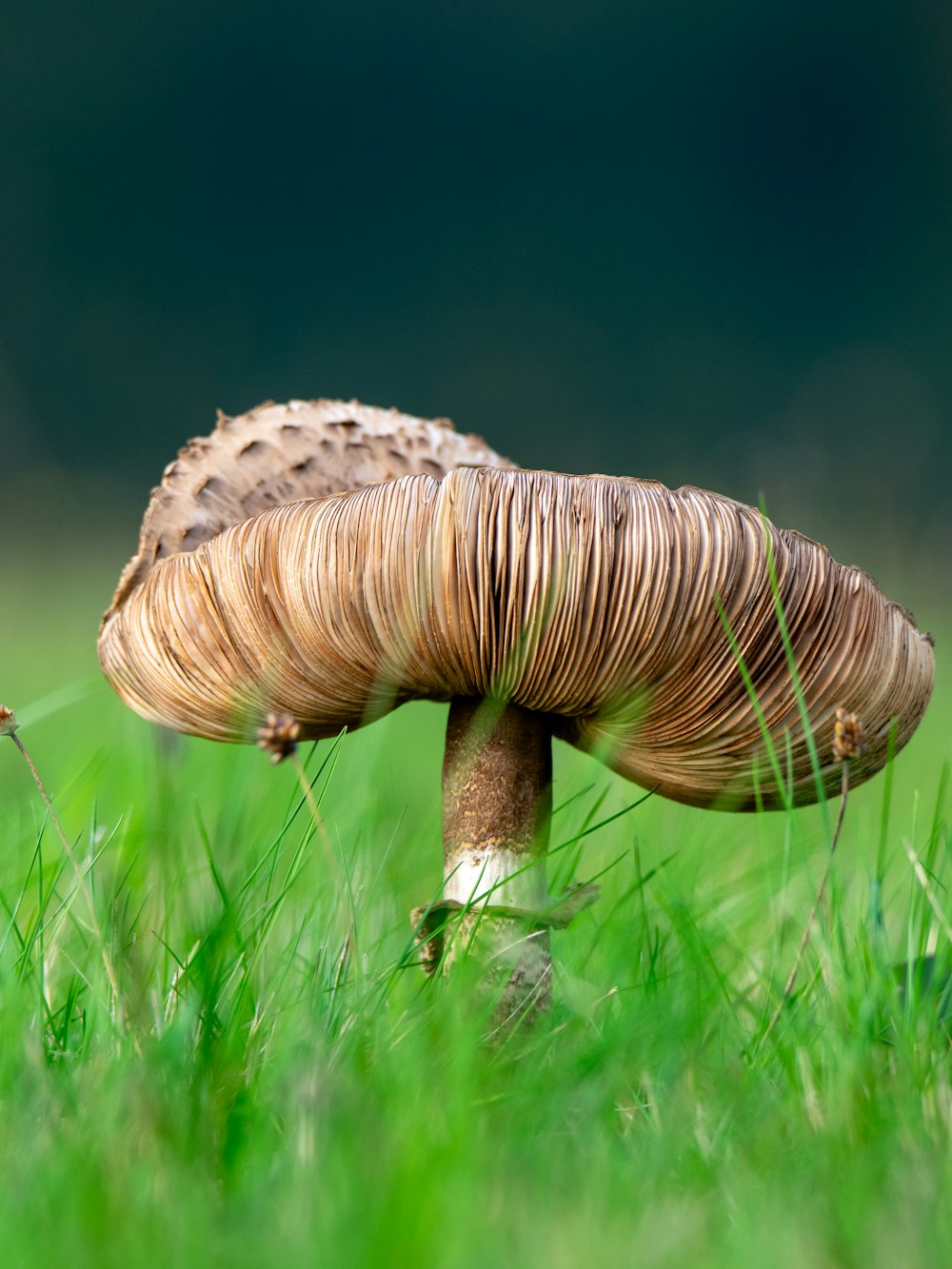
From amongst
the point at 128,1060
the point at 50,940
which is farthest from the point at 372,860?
the point at 128,1060

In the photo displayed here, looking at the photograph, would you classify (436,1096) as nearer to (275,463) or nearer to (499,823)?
(499,823)

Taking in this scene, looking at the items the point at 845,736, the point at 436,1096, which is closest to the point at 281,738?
the point at 436,1096

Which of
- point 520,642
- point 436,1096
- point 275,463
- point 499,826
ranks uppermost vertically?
point 275,463

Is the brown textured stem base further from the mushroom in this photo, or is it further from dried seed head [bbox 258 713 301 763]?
dried seed head [bbox 258 713 301 763]

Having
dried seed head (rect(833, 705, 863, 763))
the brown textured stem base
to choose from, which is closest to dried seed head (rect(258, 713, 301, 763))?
the brown textured stem base

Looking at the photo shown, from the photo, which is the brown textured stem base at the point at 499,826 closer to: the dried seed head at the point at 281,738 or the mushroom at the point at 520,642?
the mushroom at the point at 520,642

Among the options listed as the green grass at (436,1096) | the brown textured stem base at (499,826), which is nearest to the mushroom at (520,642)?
the brown textured stem base at (499,826)
